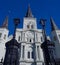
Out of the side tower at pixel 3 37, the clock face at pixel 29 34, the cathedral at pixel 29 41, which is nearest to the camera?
the cathedral at pixel 29 41

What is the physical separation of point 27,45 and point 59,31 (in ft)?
24.6

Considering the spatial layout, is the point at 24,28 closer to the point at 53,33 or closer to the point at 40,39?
the point at 40,39

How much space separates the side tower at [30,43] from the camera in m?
22.8

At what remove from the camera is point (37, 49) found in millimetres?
24750

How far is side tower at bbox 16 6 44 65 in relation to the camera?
22844 mm

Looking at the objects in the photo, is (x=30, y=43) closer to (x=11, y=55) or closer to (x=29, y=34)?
(x=29, y=34)

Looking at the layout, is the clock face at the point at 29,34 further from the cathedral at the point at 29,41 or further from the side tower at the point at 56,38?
the side tower at the point at 56,38

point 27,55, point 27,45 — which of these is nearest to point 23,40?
point 27,45

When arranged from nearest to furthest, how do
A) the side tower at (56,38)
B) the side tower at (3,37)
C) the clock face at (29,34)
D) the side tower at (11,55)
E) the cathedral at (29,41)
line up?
the side tower at (11,55) < the cathedral at (29,41) < the side tower at (3,37) < the side tower at (56,38) < the clock face at (29,34)

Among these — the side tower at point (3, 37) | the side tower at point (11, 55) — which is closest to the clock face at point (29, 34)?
the side tower at point (3, 37)

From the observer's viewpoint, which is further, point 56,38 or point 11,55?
point 56,38

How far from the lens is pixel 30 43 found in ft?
84.3

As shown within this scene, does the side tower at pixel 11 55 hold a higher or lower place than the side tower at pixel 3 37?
lower

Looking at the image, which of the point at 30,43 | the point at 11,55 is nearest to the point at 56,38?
the point at 30,43
